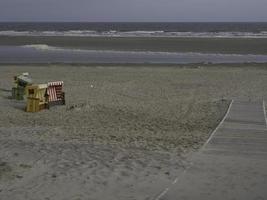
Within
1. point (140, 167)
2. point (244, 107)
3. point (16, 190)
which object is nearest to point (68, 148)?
point (140, 167)

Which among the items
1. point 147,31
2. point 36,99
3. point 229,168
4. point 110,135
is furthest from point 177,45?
point 147,31

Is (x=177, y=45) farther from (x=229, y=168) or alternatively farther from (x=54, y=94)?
(x=229, y=168)

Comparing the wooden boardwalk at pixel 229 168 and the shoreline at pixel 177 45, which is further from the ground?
the wooden boardwalk at pixel 229 168

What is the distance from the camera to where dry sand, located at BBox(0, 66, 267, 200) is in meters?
7.50

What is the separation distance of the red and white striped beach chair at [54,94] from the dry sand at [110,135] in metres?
0.29

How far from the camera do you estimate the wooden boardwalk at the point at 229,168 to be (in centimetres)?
714

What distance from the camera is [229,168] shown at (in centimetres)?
830

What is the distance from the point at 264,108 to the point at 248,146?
4619 mm

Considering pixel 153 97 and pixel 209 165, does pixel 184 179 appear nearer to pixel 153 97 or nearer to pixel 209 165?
pixel 209 165

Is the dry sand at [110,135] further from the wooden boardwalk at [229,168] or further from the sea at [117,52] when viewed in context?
the sea at [117,52]

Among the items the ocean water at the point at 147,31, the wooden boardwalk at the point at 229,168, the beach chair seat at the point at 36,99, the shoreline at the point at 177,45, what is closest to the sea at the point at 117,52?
the ocean water at the point at 147,31

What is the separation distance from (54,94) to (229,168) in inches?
291

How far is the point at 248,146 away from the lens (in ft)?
32.2

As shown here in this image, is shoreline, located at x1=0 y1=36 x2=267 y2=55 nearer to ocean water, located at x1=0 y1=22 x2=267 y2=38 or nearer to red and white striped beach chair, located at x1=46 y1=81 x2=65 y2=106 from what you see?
ocean water, located at x1=0 y1=22 x2=267 y2=38
